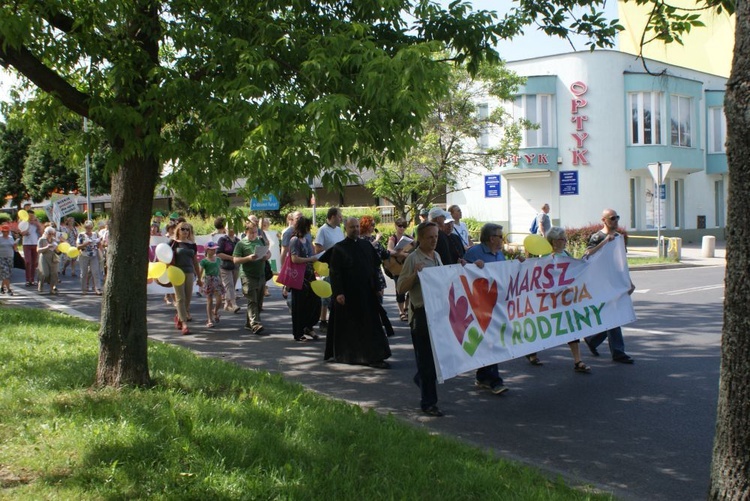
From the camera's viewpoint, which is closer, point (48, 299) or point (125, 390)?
point (125, 390)

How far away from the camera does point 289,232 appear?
12.4 metres

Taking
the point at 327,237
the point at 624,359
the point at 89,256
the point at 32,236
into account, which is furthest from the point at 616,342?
the point at 32,236

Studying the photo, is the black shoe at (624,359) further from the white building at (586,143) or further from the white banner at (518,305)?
the white building at (586,143)

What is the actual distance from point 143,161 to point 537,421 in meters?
4.17

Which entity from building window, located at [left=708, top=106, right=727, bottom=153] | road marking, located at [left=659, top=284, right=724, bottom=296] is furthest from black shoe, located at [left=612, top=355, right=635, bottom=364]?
building window, located at [left=708, top=106, right=727, bottom=153]

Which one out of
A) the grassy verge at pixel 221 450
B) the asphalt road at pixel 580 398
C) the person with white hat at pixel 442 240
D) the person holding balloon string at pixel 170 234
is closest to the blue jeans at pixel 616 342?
the asphalt road at pixel 580 398

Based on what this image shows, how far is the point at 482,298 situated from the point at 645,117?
29.5 m

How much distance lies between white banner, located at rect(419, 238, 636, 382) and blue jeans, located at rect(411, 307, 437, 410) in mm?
100

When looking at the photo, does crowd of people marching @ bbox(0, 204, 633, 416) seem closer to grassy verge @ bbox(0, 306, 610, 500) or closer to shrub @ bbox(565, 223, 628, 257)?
grassy verge @ bbox(0, 306, 610, 500)

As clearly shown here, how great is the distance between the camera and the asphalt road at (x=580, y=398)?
214 inches

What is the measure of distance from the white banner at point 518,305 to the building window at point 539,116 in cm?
2458

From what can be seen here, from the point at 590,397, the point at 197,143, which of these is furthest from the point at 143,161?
the point at 590,397

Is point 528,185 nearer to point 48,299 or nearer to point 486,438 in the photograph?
point 48,299

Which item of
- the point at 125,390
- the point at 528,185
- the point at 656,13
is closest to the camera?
the point at 125,390
